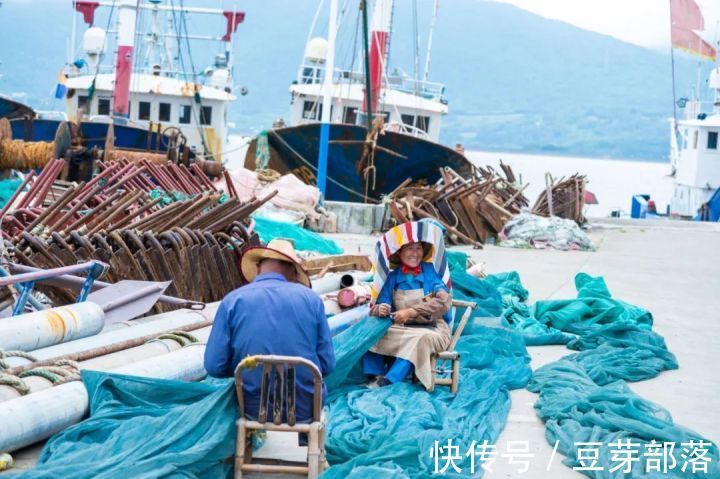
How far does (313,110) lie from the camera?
32719 mm

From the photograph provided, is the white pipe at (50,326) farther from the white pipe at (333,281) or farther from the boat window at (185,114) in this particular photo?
the boat window at (185,114)

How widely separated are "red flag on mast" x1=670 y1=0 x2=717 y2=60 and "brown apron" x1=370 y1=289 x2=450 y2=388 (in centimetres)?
3739

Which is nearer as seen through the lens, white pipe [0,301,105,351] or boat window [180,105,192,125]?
white pipe [0,301,105,351]

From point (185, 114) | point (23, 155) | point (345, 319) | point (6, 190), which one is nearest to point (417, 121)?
point (185, 114)

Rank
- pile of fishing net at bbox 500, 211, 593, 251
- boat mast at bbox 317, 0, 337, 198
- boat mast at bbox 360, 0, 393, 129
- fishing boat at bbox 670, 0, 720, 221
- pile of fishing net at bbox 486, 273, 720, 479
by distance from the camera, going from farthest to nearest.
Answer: fishing boat at bbox 670, 0, 720, 221
boat mast at bbox 360, 0, 393, 129
boat mast at bbox 317, 0, 337, 198
pile of fishing net at bbox 500, 211, 593, 251
pile of fishing net at bbox 486, 273, 720, 479

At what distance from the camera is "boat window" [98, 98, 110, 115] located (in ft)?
112

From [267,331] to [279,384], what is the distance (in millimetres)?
253

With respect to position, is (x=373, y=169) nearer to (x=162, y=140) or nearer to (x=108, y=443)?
(x=162, y=140)

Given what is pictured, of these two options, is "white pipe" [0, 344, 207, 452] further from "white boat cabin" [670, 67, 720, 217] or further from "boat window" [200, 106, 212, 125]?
"white boat cabin" [670, 67, 720, 217]

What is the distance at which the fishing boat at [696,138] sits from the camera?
3972 centimetres

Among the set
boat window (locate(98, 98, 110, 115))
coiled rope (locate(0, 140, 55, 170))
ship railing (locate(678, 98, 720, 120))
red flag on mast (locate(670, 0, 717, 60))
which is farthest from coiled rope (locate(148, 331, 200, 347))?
red flag on mast (locate(670, 0, 717, 60))

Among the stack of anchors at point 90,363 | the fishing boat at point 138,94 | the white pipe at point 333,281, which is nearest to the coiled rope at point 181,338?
the stack of anchors at point 90,363

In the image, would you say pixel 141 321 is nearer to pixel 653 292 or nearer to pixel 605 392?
pixel 605 392

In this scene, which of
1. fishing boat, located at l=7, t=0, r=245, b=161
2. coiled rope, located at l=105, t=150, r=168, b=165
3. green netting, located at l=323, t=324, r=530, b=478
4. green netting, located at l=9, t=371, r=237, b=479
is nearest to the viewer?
green netting, located at l=9, t=371, r=237, b=479
